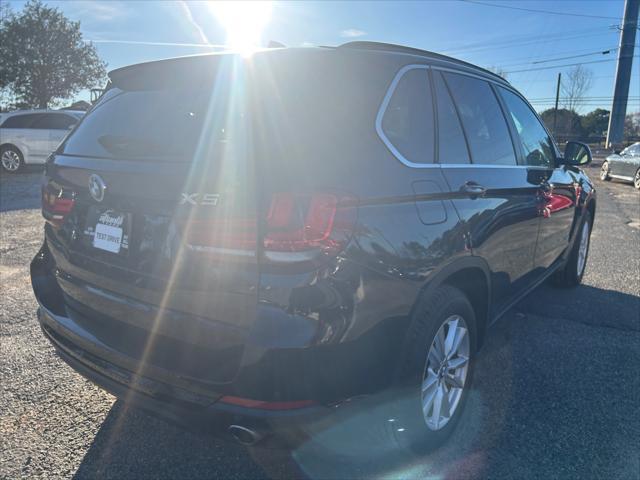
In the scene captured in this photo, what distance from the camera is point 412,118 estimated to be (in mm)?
2270

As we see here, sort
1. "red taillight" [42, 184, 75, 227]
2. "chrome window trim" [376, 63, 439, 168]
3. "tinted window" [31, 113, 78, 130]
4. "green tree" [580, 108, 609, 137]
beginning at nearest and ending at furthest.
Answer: "chrome window trim" [376, 63, 439, 168] < "red taillight" [42, 184, 75, 227] < "tinted window" [31, 113, 78, 130] < "green tree" [580, 108, 609, 137]

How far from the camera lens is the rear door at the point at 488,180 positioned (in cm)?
247

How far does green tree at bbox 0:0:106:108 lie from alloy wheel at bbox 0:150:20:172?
54.8 ft

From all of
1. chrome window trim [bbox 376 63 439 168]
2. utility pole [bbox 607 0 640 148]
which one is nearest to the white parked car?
chrome window trim [bbox 376 63 439 168]

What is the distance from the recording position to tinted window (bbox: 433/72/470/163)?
244 centimetres

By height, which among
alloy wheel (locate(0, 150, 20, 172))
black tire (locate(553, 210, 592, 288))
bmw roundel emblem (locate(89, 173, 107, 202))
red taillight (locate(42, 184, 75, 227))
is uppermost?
bmw roundel emblem (locate(89, 173, 107, 202))

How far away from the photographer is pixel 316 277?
1.67 meters

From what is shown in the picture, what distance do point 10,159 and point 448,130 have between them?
1444cm

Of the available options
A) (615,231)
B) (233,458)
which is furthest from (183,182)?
(615,231)

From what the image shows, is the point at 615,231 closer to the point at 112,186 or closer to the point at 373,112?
the point at 373,112

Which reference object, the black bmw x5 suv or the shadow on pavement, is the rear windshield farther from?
the shadow on pavement

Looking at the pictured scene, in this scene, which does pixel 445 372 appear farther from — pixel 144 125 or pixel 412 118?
pixel 144 125

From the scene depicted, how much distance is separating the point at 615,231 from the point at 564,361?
19.0ft

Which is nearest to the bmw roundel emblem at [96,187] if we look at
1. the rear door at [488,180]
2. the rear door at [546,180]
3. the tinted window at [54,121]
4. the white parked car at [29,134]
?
the rear door at [488,180]
